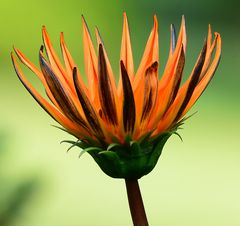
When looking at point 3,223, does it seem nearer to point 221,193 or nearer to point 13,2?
point 221,193

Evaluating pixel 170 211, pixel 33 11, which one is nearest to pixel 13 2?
pixel 33 11

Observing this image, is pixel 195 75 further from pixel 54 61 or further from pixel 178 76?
pixel 54 61

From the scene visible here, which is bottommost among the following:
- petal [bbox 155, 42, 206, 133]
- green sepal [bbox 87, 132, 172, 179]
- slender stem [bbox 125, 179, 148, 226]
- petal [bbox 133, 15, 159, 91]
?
slender stem [bbox 125, 179, 148, 226]

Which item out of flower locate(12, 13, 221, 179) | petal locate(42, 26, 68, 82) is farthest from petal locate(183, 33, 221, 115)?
petal locate(42, 26, 68, 82)

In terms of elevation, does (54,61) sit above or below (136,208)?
above

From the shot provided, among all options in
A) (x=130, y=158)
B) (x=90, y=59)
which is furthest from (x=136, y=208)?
(x=90, y=59)

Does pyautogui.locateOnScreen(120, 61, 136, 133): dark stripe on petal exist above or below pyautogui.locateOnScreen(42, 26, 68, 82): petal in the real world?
A: below

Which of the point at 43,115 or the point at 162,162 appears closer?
the point at 162,162

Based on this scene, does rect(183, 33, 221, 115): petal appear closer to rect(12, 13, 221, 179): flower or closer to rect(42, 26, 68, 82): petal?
rect(12, 13, 221, 179): flower
